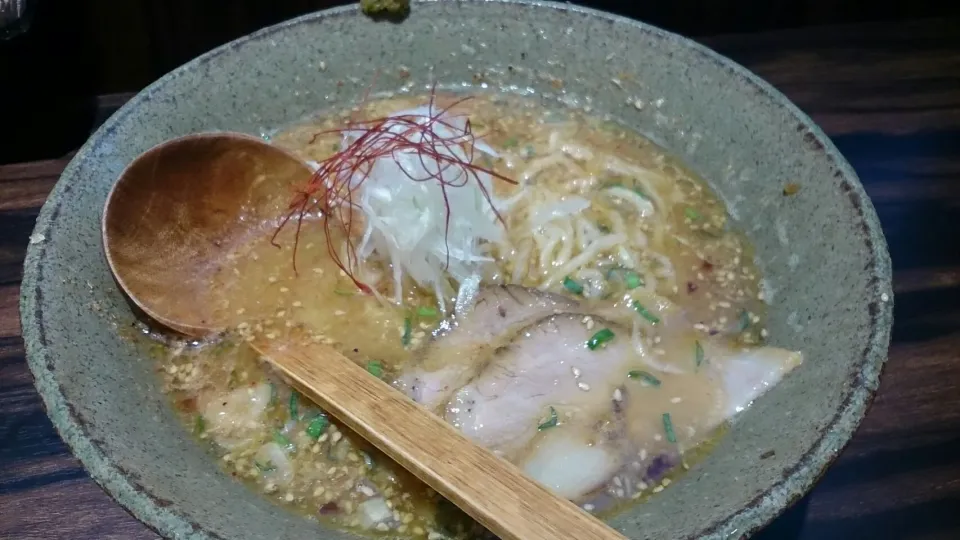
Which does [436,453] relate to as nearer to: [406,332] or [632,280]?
[406,332]

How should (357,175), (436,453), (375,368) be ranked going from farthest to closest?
(357,175), (375,368), (436,453)

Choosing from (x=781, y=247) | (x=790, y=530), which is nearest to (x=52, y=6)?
(x=781, y=247)

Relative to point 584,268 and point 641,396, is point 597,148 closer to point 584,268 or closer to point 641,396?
point 584,268

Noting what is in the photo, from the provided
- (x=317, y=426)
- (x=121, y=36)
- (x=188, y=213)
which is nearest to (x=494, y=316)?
(x=317, y=426)

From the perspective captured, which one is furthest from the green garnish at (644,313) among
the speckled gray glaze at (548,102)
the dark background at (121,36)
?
the dark background at (121,36)

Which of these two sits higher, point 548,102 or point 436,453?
point 548,102

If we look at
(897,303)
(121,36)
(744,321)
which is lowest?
(897,303)

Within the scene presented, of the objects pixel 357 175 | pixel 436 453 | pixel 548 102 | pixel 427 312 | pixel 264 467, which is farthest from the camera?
pixel 548 102

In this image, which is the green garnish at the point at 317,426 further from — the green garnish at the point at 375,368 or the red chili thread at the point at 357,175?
the red chili thread at the point at 357,175
